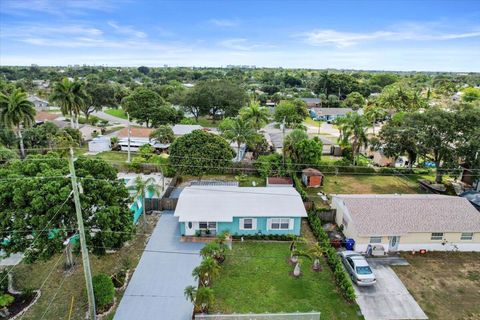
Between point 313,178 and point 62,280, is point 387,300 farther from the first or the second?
point 62,280

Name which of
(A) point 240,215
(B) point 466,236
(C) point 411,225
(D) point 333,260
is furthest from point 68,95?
(B) point 466,236

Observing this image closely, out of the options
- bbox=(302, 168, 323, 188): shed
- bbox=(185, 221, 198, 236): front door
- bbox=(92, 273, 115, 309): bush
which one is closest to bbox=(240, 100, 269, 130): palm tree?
bbox=(302, 168, 323, 188): shed

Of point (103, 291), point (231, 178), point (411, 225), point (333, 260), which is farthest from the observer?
point (231, 178)

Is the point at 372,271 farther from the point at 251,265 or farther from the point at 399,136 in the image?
the point at 399,136

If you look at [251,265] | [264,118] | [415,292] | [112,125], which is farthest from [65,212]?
[112,125]

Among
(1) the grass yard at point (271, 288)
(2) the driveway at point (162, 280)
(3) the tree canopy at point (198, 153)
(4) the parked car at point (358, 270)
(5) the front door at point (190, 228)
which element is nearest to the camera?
(2) the driveway at point (162, 280)

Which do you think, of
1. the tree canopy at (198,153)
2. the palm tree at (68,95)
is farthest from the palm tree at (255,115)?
the palm tree at (68,95)

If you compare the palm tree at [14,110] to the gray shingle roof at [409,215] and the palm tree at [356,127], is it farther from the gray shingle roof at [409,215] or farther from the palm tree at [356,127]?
the palm tree at [356,127]

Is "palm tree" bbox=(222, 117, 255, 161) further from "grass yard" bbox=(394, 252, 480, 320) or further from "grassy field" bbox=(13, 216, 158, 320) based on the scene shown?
"grass yard" bbox=(394, 252, 480, 320)
